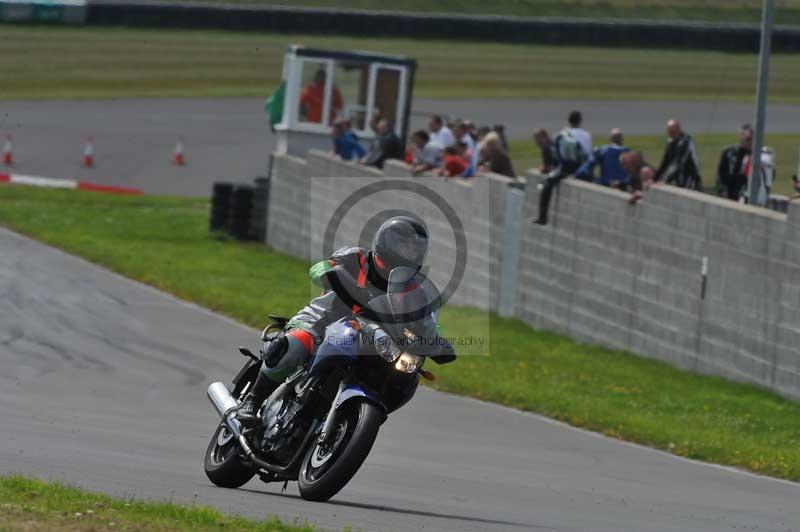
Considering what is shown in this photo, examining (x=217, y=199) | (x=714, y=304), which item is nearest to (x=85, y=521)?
(x=714, y=304)

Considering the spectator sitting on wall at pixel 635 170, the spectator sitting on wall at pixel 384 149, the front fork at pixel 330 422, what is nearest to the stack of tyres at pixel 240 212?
the spectator sitting on wall at pixel 384 149

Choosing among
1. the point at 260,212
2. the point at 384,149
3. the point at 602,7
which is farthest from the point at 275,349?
the point at 602,7

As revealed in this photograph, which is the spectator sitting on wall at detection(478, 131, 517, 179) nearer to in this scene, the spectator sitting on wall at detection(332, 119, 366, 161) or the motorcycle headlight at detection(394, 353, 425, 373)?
the spectator sitting on wall at detection(332, 119, 366, 161)

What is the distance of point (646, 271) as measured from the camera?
1764 cm

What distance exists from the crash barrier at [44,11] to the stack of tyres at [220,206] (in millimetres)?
13688

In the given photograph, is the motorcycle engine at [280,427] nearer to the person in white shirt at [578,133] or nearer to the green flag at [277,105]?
the person in white shirt at [578,133]

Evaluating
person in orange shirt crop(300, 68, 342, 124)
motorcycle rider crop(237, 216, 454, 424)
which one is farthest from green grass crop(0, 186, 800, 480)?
motorcycle rider crop(237, 216, 454, 424)

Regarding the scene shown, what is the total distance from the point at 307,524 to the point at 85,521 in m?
0.98

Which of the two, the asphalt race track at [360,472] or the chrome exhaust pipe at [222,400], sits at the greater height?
the chrome exhaust pipe at [222,400]

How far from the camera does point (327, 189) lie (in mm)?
24906

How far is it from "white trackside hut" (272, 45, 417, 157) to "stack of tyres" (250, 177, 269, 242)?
3.88 feet

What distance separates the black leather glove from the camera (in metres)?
8.63

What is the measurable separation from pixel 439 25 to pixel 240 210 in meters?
18.5

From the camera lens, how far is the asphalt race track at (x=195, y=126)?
3606 centimetres
